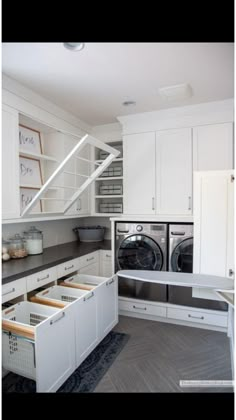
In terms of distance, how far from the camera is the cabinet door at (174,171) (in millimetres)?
2676

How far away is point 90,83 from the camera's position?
206 centimetres

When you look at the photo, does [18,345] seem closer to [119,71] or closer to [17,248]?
[17,248]

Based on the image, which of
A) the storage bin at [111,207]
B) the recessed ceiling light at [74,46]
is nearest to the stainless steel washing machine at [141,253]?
the storage bin at [111,207]

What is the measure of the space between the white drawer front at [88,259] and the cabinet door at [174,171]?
3.17 feet

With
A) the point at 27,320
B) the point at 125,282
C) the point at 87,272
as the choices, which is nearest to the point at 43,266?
the point at 27,320

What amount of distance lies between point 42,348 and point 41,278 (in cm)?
70

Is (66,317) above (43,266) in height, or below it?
below

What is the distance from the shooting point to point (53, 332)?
4.88 ft

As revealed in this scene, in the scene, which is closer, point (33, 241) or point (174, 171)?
point (33, 241)

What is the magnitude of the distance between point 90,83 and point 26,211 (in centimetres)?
130

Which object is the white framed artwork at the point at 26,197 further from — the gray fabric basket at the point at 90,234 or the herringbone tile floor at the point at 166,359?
the herringbone tile floor at the point at 166,359

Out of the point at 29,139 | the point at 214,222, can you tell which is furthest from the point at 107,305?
the point at 29,139
